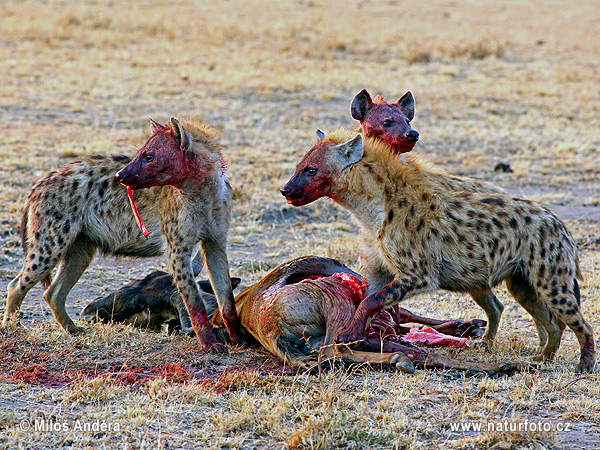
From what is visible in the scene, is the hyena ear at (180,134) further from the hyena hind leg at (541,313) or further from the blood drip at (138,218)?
the hyena hind leg at (541,313)

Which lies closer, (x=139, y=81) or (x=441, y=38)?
(x=139, y=81)

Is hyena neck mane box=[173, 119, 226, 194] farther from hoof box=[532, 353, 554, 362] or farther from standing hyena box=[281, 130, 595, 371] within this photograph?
hoof box=[532, 353, 554, 362]

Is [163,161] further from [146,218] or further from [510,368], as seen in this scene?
[510,368]

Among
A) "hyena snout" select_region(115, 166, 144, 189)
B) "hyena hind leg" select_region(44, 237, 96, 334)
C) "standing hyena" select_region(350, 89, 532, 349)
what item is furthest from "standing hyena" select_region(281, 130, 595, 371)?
"hyena hind leg" select_region(44, 237, 96, 334)

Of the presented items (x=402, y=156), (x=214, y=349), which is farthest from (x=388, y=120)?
(x=214, y=349)

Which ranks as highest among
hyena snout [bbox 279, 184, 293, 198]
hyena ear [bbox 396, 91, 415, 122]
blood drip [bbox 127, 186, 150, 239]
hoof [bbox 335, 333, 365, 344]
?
hyena ear [bbox 396, 91, 415, 122]

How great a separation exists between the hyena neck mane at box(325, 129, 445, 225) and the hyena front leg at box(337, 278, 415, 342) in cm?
43

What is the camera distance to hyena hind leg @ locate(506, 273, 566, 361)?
4.86 m

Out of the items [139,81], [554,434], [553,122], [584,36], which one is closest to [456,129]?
[553,122]

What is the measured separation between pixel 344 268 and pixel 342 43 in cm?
1343

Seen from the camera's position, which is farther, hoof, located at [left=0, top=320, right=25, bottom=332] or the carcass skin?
hoof, located at [left=0, top=320, right=25, bottom=332]

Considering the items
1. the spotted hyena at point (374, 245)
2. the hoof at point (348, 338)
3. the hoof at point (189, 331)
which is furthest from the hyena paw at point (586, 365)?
the hoof at point (189, 331)

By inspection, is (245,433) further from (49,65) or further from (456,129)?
(49,65)

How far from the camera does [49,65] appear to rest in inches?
587
